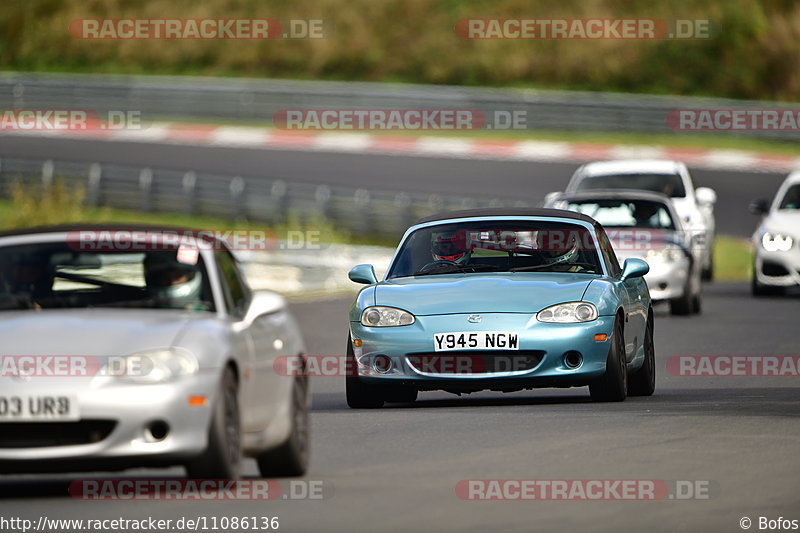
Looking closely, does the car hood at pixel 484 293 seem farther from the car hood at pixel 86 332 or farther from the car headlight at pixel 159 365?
the car headlight at pixel 159 365

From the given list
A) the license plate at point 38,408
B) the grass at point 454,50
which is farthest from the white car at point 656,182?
the grass at point 454,50

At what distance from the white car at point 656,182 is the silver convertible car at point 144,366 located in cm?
1648

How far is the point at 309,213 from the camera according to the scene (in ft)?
107

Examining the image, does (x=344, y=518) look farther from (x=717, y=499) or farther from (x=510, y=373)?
(x=510, y=373)

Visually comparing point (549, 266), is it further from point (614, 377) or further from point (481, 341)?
point (481, 341)

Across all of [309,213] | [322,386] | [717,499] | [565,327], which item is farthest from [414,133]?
[717,499]

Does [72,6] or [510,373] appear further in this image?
[72,6]

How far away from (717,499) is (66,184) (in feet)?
88.3

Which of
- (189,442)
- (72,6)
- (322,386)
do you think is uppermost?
(72,6)

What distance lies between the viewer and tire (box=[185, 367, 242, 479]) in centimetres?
Answer: 805

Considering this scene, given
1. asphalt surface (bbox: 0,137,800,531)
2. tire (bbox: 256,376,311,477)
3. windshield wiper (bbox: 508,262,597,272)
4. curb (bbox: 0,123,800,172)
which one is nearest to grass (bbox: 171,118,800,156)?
curb (bbox: 0,123,800,172)

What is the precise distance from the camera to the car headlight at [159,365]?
8.05 m

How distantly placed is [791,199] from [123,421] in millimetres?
17654

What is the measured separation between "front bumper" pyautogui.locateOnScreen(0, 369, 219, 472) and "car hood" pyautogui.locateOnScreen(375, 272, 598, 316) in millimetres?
4425
